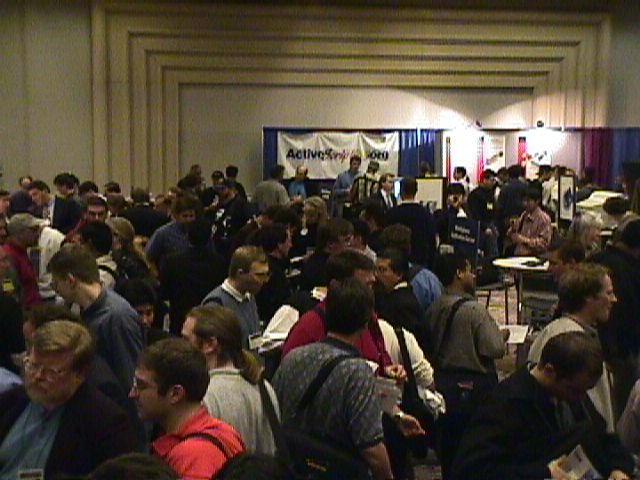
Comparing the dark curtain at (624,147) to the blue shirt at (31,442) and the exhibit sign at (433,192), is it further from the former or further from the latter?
the blue shirt at (31,442)

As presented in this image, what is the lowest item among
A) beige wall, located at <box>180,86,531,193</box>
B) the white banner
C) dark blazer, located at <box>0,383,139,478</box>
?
dark blazer, located at <box>0,383,139,478</box>

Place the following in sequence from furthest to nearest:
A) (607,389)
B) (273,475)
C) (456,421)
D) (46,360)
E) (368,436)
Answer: (456,421)
(607,389)
(368,436)
(46,360)
(273,475)

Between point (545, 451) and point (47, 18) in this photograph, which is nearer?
point (545, 451)

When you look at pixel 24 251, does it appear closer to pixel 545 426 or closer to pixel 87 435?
pixel 87 435

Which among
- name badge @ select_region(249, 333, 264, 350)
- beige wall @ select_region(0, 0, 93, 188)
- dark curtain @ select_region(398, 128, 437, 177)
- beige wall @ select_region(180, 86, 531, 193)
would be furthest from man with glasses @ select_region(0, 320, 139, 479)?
dark curtain @ select_region(398, 128, 437, 177)

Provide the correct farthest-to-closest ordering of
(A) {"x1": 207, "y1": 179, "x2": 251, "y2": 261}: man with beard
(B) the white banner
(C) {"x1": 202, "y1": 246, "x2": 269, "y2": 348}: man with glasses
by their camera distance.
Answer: (B) the white banner, (A) {"x1": 207, "y1": 179, "x2": 251, "y2": 261}: man with beard, (C) {"x1": 202, "y1": 246, "x2": 269, "y2": 348}: man with glasses

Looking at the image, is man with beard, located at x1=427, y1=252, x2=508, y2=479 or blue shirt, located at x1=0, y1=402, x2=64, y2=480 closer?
blue shirt, located at x1=0, y1=402, x2=64, y2=480

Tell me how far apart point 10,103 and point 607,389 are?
44.3 ft

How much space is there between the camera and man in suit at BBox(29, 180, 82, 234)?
29.5ft

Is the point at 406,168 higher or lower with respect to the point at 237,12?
lower

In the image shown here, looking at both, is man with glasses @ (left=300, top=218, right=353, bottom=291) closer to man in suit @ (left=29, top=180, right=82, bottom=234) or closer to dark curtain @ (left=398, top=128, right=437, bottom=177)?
man in suit @ (left=29, top=180, right=82, bottom=234)

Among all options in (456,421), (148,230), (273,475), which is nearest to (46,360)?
(273,475)

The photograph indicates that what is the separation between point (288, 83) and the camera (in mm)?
16422

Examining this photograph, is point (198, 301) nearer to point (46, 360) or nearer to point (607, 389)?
point (607, 389)
